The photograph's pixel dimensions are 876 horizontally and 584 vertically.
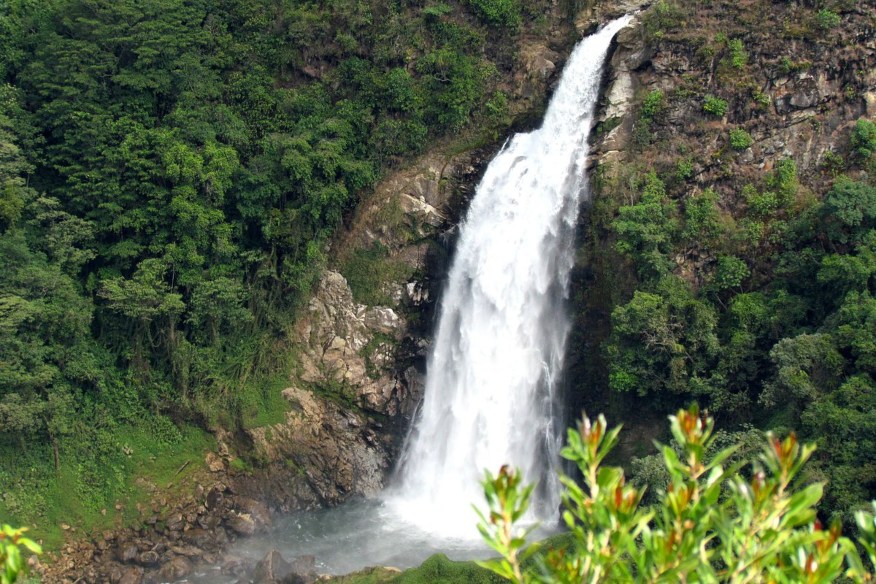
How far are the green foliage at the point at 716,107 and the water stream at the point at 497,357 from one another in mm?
3754

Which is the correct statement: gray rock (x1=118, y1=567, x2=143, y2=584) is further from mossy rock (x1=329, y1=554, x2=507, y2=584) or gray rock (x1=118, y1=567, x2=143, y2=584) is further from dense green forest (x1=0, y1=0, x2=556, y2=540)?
mossy rock (x1=329, y1=554, x2=507, y2=584)

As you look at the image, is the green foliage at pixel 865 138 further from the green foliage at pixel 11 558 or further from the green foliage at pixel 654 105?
the green foliage at pixel 11 558

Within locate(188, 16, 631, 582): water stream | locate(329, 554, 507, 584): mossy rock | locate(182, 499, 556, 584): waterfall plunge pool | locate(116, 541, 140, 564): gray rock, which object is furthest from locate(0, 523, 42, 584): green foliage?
locate(116, 541, 140, 564): gray rock

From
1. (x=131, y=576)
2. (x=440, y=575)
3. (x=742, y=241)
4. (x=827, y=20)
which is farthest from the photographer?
(x=827, y=20)

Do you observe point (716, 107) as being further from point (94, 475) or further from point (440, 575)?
point (94, 475)

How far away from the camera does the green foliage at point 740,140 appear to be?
24.5 m

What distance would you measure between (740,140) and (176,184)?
1702 centimetres

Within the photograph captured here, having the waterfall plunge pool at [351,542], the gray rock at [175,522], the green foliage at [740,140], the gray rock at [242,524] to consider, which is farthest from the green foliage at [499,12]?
the gray rock at [175,522]

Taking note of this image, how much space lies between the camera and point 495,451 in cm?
2698

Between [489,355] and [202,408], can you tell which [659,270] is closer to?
[489,355]

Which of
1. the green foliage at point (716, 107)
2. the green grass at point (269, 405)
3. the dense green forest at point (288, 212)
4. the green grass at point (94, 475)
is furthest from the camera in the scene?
the green grass at point (269, 405)

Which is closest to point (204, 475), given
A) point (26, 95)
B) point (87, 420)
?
point (87, 420)

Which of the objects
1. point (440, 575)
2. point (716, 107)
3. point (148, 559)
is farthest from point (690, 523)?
point (148, 559)

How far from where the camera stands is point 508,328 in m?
27.2
